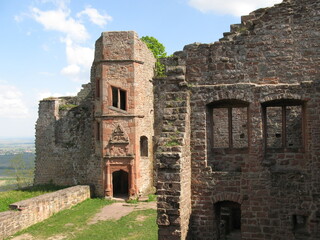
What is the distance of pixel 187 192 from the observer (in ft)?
30.3

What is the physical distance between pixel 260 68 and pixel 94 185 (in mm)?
13631

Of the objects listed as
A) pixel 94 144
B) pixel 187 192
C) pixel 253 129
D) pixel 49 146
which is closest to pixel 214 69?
pixel 253 129

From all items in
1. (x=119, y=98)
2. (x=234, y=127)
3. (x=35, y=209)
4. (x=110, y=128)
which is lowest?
(x=35, y=209)

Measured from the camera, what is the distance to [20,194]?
20078mm

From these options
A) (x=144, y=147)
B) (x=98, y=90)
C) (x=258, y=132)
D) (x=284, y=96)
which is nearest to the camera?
(x=284, y=96)

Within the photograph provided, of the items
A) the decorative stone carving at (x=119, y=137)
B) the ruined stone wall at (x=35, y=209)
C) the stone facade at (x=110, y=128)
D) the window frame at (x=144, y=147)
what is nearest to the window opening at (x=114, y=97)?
the stone facade at (x=110, y=128)

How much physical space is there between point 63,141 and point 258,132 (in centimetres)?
1663

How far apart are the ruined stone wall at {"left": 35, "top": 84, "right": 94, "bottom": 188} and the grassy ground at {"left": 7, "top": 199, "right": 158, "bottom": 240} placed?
556cm

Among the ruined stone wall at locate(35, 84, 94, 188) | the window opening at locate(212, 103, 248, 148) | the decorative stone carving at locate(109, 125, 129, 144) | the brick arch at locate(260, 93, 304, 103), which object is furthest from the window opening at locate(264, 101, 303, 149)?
the ruined stone wall at locate(35, 84, 94, 188)

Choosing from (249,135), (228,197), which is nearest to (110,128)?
(228,197)

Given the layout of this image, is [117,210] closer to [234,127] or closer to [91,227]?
[91,227]

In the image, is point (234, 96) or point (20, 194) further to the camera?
point (20, 194)

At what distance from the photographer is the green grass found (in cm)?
1805

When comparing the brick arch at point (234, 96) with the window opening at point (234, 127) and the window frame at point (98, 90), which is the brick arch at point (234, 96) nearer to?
the window opening at point (234, 127)
